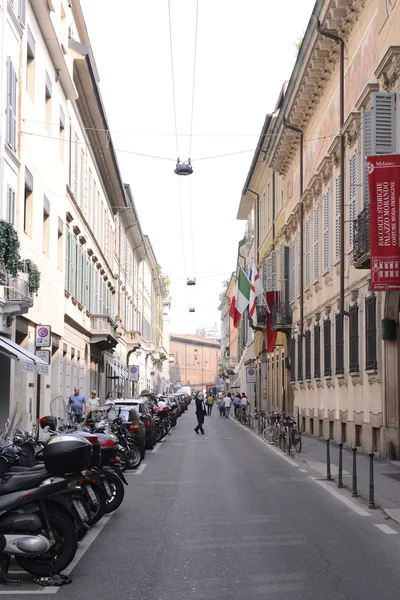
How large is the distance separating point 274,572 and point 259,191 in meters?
48.5

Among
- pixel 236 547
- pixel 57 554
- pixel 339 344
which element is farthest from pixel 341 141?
pixel 57 554

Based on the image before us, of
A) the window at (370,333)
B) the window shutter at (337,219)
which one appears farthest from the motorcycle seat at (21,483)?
the window shutter at (337,219)

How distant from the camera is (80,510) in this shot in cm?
892

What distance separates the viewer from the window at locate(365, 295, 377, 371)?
22.5m

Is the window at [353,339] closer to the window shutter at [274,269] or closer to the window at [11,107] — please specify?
the window at [11,107]

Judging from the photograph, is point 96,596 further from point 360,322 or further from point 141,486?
point 360,322

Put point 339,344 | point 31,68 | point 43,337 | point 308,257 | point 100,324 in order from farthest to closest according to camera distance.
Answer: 1. point 100,324
2. point 308,257
3. point 339,344
4. point 31,68
5. point 43,337

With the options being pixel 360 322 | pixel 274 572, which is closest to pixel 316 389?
pixel 360 322

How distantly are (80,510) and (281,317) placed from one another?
3137 centimetres

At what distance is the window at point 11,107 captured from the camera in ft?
68.5

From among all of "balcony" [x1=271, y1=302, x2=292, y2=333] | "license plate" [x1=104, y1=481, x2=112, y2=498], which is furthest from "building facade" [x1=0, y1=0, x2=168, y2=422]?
"balcony" [x1=271, y1=302, x2=292, y2=333]

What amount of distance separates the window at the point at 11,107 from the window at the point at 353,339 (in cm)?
1014

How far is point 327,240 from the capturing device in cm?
3019

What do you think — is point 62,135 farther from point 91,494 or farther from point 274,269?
point 91,494
